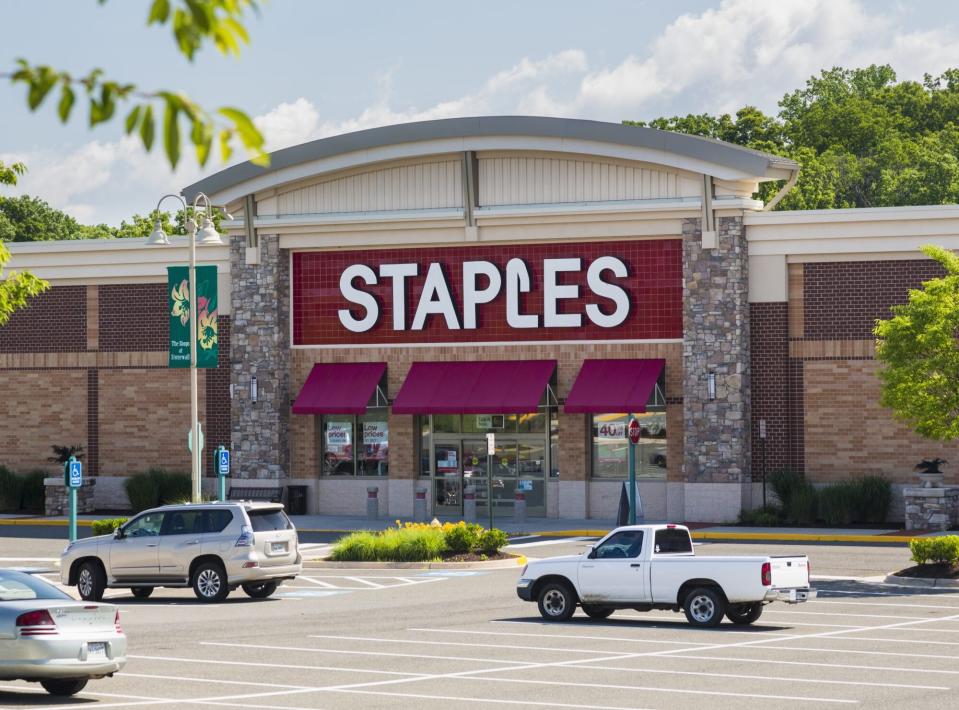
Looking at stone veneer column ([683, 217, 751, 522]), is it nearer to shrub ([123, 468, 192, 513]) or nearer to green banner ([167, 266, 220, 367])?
green banner ([167, 266, 220, 367])

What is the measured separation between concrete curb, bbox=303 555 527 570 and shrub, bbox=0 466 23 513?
60.6ft

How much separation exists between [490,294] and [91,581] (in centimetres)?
1889

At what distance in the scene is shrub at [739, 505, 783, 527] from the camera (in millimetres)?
40594

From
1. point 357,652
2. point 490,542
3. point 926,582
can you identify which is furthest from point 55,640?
point 926,582

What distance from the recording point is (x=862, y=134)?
309 feet

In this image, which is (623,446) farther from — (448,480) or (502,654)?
(502,654)

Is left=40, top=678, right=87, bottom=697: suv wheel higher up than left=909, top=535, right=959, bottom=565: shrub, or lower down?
lower down

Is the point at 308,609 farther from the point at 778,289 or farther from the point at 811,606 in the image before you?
the point at 778,289

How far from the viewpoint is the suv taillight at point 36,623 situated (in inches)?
627

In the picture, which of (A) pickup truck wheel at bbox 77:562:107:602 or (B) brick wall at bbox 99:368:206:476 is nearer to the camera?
(A) pickup truck wheel at bbox 77:562:107:602

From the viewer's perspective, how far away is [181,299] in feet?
151

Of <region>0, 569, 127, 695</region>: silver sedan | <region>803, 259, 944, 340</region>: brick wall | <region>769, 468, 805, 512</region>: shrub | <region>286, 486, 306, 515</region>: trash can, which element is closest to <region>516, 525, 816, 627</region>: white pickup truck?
<region>0, 569, 127, 695</region>: silver sedan

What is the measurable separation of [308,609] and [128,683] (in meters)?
8.14

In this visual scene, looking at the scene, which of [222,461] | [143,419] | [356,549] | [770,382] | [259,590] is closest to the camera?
[259,590]
